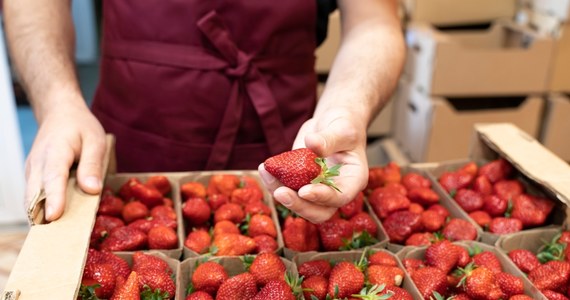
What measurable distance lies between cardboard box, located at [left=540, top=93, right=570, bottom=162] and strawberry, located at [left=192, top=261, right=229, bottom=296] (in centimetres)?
188

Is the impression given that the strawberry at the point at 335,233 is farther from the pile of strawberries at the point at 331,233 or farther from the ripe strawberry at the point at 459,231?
the ripe strawberry at the point at 459,231

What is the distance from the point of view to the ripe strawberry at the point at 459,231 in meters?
1.05

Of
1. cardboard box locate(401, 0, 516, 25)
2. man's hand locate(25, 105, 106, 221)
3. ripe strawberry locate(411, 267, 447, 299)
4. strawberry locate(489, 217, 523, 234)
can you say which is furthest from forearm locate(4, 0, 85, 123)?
cardboard box locate(401, 0, 516, 25)

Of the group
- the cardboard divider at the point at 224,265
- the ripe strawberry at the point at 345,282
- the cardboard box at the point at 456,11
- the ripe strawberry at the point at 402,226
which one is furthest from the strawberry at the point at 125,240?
the cardboard box at the point at 456,11

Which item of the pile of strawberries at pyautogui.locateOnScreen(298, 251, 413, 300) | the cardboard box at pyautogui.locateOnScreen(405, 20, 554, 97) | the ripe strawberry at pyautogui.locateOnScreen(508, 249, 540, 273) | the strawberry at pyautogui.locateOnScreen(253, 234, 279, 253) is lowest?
the cardboard box at pyautogui.locateOnScreen(405, 20, 554, 97)

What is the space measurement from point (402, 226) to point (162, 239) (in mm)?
416

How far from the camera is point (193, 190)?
44.4 inches

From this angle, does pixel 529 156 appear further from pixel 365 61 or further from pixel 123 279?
pixel 123 279

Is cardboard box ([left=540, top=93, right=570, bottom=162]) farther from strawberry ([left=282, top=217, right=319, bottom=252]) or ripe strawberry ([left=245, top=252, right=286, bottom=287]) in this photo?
ripe strawberry ([left=245, top=252, right=286, bottom=287])

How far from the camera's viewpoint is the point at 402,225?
1.07 metres

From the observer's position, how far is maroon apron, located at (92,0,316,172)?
1.26 m

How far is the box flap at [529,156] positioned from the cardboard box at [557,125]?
124cm

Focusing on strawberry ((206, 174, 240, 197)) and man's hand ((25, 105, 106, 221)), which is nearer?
man's hand ((25, 105, 106, 221))

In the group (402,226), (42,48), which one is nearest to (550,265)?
(402,226)
